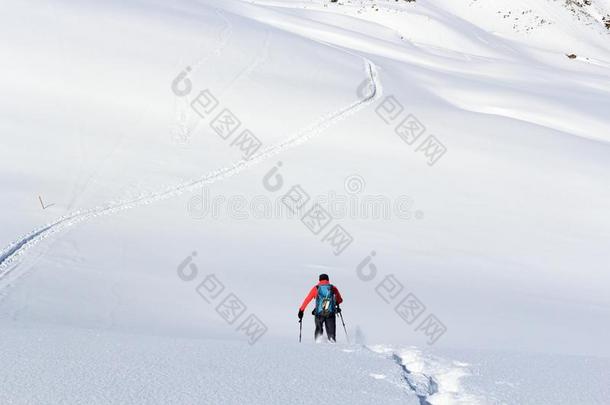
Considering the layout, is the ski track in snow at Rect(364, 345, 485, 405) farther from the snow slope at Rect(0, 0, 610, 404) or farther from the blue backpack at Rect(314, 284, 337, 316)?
the blue backpack at Rect(314, 284, 337, 316)

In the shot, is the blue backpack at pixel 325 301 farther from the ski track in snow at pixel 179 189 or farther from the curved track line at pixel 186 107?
the curved track line at pixel 186 107

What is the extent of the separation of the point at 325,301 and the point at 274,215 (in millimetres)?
6452

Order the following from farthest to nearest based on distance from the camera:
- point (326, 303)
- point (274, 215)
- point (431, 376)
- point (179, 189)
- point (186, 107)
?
point (186, 107) → point (179, 189) → point (274, 215) → point (326, 303) → point (431, 376)

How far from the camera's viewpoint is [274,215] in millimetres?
15742

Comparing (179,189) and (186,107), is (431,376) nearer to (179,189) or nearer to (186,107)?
(179,189)

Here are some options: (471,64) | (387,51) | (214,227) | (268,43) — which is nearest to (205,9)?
(268,43)

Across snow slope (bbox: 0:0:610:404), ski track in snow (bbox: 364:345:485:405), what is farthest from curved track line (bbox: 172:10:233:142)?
ski track in snow (bbox: 364:345:485:405)

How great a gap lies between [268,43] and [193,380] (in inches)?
941

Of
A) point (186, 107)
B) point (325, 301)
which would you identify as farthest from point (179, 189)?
point (325, 301)

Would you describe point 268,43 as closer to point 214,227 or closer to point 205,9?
point 205,9

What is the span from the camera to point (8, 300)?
9.95m

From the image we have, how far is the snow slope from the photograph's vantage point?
5879 millimetres

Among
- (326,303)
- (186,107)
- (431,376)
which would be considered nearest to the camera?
(431,376)

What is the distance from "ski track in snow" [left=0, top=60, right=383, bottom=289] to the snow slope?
0.07 meters
